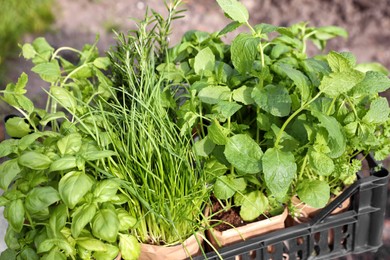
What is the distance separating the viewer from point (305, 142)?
117 cm

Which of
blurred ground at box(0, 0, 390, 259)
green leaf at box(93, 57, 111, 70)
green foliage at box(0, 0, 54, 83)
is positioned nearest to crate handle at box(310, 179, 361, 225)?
green leaf at box(93, 57, 111, 70)

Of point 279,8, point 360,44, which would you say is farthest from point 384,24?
point 279,8

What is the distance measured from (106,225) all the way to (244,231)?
0.32 meters

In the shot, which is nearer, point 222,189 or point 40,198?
point 40,198

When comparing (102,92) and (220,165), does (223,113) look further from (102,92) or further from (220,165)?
(102,92)

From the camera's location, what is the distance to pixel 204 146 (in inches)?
45.6

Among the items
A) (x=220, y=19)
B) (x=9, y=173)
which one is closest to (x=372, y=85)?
(x=9, y=173)

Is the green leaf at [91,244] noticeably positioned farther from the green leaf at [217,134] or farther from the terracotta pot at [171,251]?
the green leaf at [217,134]

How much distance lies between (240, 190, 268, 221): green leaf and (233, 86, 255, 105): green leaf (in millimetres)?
195

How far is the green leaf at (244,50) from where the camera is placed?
110 centimetres

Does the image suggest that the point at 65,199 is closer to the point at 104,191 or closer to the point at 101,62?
the point at 104,191

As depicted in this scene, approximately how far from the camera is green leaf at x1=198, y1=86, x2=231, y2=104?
115 cm

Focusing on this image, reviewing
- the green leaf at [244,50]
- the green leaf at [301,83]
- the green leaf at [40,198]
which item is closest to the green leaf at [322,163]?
the green leaf at [301,83]

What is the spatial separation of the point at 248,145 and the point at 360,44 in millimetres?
1700
